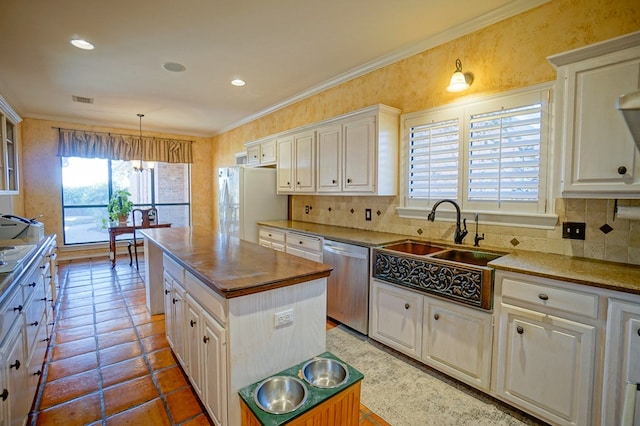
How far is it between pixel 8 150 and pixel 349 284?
17.0 feet

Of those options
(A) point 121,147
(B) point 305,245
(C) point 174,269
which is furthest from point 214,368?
(A) point 121,147

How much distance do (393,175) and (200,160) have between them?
5588 mm

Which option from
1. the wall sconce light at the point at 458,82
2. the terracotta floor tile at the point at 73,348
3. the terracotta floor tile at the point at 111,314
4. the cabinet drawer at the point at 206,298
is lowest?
the terracotta floor tile at the point at 73,348

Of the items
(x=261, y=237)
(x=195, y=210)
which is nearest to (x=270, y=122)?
(x=261, y=237)

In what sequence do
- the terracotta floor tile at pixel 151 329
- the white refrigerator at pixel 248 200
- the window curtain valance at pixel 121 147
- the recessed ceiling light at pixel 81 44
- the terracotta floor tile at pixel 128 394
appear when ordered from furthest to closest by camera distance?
the window curtain valance at pixel 121 147 → the white refrigerator at pixel 248 200 → the terracotta floor tile at pixel 151 329 → the recessed ceiling light at pixel 81 44 → the terracotta floor tile at pixel 128 394

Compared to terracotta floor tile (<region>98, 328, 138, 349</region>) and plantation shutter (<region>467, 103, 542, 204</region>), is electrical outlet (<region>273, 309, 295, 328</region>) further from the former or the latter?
terracotta floor tile (<region>98, 328, 138, 349</region>)

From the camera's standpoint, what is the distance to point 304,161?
13.1 ft

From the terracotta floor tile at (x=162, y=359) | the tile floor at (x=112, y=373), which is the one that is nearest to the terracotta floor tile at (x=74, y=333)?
the tile floor at (x=112, y=373)

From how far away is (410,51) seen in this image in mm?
3016

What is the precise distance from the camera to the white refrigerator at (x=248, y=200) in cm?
444

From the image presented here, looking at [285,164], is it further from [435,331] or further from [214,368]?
[214,368]

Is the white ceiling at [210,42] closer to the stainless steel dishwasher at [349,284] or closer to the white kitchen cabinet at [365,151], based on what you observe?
the white kitchen cabinet at [365,151]

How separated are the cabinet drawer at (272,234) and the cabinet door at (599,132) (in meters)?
2.91

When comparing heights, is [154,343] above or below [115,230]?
below
